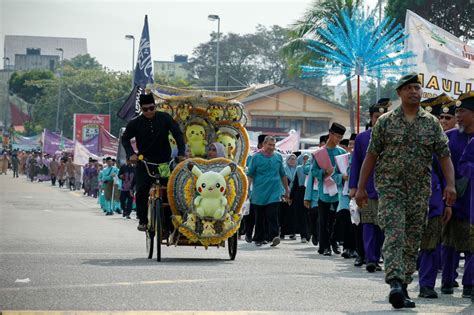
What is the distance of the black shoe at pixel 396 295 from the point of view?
10547 millimetres

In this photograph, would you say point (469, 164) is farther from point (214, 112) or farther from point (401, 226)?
point (214, 112)

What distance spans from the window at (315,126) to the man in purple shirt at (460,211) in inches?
3040

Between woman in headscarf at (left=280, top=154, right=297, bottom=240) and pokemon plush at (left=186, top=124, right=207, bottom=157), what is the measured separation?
8202 millimetres

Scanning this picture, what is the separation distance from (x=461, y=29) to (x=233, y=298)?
125ft

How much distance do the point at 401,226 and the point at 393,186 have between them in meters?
0.35

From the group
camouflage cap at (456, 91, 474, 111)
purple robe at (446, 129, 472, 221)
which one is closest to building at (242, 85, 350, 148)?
purple robe at (446, 129, 472, 221)

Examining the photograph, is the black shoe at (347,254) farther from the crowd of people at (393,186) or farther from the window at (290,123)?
the window at (290,123)

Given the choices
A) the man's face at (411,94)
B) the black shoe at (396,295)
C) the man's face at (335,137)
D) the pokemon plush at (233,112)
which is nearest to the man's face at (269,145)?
the man's face at (335,137)

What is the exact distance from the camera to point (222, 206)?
16.2 m

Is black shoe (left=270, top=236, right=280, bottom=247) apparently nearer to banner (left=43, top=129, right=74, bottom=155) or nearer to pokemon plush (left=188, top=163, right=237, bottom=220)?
pokemon plush (left=188, top=163, right=237, bottom=220)

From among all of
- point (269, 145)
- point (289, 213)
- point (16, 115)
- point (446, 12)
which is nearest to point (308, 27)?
point (446, 12)

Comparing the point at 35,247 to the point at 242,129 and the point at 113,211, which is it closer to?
the point at 242,129

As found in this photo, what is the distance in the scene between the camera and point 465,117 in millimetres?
12156

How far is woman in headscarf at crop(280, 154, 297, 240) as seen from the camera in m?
25.4
